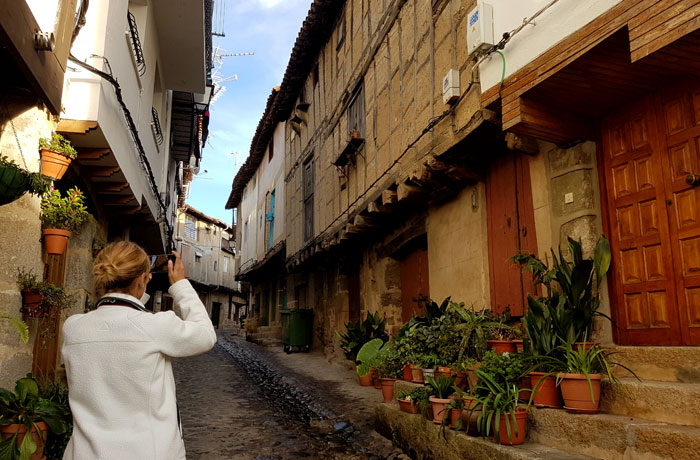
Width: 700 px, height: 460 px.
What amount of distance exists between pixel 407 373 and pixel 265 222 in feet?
46.3

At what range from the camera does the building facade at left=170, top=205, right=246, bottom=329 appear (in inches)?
1312

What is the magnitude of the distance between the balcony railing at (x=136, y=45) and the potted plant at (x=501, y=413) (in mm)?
5701

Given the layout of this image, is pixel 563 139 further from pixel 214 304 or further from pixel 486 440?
pixel 214 304

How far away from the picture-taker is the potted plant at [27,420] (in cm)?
320

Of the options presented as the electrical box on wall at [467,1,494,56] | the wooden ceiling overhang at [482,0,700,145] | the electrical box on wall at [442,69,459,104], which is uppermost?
the electrical box on wall at [467,1,494,56]

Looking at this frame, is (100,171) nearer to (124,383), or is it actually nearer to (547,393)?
(124,383)

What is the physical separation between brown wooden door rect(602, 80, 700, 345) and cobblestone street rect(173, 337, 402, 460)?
2361 millimetres

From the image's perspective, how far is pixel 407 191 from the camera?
6945 millimetres

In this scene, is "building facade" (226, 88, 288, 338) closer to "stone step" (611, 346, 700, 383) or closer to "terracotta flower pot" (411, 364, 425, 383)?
"terracotta flower pot" (411, 364, 425, 383)

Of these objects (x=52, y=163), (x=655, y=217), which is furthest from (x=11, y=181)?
(x=655, y=217)

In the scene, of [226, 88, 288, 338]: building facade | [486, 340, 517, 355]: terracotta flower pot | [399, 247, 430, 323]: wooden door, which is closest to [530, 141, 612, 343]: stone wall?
[486, 340, 517, 355]: terracotta flower pot

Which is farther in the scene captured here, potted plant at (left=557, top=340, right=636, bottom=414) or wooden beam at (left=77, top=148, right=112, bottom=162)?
wooden beam at (left=77, top=148, right=112, bottom=162)

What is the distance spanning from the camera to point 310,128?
1318cm

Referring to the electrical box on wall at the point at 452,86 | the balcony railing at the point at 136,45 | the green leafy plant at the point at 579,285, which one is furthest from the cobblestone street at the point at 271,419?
the balcony railing at the point at 136,45
